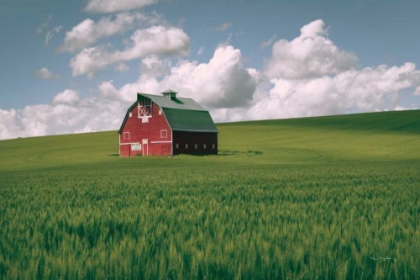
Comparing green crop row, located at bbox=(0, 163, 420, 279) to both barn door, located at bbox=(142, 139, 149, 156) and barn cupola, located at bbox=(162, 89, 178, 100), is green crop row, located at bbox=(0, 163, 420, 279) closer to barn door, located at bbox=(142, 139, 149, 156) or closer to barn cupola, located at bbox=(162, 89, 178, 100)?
barn door, located at bbox=(142, 139, 149, 156)

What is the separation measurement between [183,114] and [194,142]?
4267 mm

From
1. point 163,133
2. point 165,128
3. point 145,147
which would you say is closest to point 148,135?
point 145,147

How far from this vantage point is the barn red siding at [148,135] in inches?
2724

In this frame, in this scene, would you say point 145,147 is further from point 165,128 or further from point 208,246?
point 208,246

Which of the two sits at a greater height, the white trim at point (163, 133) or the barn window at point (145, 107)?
the barn window at point (145, 107)

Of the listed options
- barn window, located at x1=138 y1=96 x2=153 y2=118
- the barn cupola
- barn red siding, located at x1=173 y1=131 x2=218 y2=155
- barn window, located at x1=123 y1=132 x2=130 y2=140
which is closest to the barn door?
barn window, located at x1=123 y1=132 x2=130 y2=140

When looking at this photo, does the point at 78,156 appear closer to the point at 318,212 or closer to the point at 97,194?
the point at 97,194

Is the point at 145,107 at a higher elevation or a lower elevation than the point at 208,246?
higher

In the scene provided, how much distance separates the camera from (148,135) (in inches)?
2795

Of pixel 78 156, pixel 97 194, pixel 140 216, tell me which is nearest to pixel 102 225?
pixel 140 216

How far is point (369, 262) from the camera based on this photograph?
4969mm

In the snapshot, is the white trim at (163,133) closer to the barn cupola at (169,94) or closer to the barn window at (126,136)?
the barn window at (126,136)

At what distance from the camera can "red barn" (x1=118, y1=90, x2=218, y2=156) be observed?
227ft

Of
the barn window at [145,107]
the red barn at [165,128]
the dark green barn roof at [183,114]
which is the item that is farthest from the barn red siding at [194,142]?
the barn window at [145,107]
